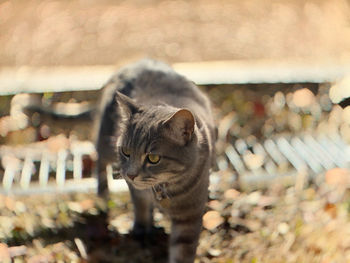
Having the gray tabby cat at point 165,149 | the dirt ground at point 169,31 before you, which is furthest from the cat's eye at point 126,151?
the dirt ground at point 169,31

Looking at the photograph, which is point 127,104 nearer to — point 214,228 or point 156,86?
point 156,86

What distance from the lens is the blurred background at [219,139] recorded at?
280cm

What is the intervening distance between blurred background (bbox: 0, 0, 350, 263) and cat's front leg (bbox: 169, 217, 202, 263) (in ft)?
0.77

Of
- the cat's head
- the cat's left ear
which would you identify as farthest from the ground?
the cat's left ear

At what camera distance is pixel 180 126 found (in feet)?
7.12

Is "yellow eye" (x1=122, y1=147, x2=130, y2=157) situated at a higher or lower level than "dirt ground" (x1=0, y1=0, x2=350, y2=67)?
higher

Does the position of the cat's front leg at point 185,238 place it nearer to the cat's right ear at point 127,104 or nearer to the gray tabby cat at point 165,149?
the gray tabby cat at point 165,149

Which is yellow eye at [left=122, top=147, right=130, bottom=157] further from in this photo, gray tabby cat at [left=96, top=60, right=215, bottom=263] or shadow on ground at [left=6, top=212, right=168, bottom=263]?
shadow on ground at [left=6, top=212, right=168, bottom=263]

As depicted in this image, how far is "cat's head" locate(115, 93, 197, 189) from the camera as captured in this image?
2212mm

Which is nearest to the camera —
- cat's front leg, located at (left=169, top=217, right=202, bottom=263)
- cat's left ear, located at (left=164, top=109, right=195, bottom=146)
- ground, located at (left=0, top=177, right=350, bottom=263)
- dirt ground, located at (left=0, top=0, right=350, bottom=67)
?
cat's left ear, located at (left=164, top=109, right=195, bottom=146)

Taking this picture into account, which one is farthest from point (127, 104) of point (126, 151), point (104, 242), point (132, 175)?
point (104, 242)

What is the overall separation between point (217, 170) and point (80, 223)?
1024 millimetres

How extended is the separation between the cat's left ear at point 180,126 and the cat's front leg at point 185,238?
45 centimetres

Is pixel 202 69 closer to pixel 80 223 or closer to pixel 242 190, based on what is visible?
pixel 242 190
